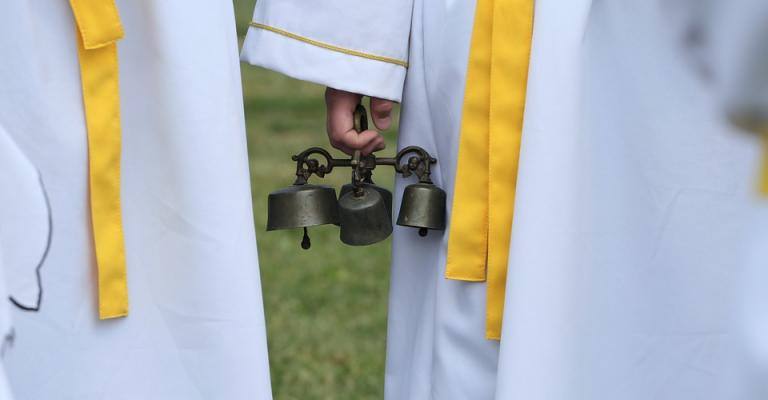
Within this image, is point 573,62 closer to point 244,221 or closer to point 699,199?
point 699,199

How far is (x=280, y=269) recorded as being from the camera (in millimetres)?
5188

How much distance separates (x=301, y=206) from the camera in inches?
87.0

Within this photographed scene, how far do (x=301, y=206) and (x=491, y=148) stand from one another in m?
0.40

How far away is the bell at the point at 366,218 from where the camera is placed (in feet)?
7.13

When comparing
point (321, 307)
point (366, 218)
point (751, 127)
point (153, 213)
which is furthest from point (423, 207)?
point (321, 307)

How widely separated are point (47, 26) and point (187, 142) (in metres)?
0.25

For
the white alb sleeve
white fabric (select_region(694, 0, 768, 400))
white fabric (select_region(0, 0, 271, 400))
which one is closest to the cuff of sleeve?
the white alb sleeve

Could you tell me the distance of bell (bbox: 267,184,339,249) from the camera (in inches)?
87.0

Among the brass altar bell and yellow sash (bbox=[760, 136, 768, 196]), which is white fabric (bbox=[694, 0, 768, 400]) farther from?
the brass altar bell

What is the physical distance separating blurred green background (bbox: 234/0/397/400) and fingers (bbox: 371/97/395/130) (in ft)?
5.48

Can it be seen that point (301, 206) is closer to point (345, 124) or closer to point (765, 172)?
point (345, 124)

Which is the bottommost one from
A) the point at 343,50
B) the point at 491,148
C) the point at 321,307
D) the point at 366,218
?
the point at 321,307

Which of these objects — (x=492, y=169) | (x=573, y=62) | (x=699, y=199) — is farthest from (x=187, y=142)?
(x=699, y=199)

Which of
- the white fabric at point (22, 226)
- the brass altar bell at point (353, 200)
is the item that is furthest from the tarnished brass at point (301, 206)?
the white fabric at point (22, 226)
